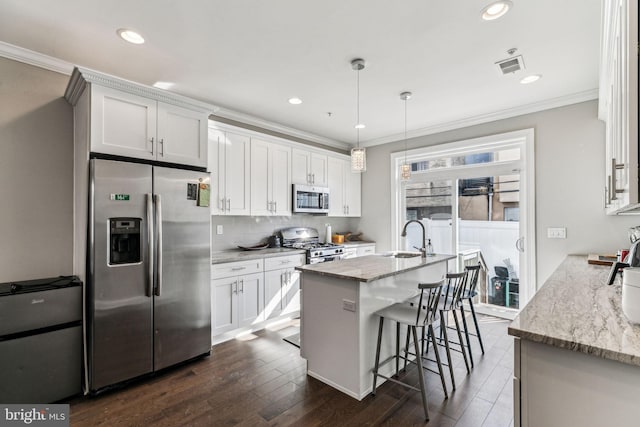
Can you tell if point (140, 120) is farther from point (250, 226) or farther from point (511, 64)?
point (511, 64)

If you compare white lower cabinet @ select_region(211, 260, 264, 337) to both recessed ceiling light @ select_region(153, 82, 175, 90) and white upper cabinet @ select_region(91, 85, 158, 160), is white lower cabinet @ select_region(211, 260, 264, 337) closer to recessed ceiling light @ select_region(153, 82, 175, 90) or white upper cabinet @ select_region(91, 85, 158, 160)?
white upper cabinet @ select_region(91, 85, 158, 160)

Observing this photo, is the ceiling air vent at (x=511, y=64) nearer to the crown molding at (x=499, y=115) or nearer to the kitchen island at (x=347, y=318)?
the crown molding at (x=499, y=115)

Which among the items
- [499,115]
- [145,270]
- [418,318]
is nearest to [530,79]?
[499,115]

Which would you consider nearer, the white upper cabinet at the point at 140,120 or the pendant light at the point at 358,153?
the white upper cabinet at the point at 140,120

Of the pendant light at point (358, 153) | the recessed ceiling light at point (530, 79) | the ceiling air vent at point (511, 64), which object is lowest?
the pendant light at point (358, 153)

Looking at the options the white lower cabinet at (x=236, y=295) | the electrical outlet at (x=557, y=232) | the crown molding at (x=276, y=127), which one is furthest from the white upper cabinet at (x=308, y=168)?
the electrical outlet at (x=557, y=232)

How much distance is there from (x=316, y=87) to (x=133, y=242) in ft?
7.52

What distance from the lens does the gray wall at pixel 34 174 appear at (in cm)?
244

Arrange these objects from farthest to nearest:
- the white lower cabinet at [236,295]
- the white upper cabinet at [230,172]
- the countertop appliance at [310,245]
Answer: the countertop appliance at [310,245] < the white upper cabinet at [230,172] < the white lower cabinet at [236,295]

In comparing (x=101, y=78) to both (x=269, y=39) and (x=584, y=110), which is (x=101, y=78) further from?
(x=584, y=110)

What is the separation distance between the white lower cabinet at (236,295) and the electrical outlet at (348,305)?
5.07ft

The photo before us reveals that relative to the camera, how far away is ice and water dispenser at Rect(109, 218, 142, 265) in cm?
242

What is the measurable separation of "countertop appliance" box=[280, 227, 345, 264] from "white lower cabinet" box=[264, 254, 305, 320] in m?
A: 0.17

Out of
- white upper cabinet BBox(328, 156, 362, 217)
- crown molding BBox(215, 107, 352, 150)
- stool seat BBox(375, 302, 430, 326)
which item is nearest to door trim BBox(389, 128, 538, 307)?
white upper cabinet BBox(328, 156, 362, 217)
